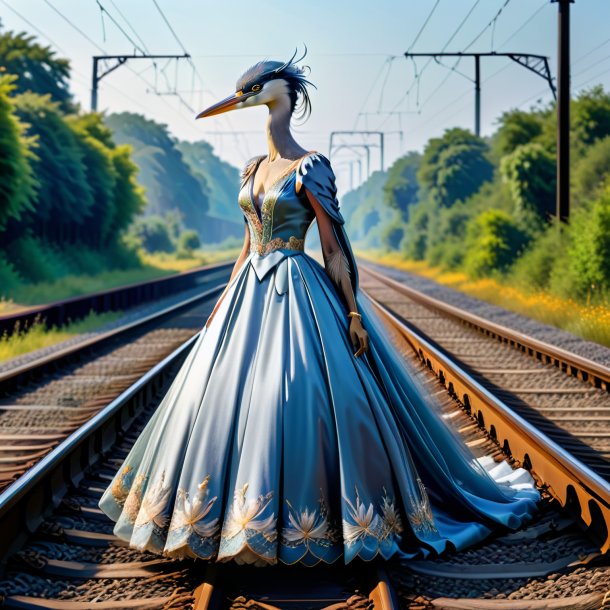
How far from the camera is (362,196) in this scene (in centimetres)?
17912

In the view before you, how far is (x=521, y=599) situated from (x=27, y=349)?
10.0 m

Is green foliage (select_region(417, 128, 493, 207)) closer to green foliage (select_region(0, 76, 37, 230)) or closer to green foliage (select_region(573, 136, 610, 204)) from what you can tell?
green foliage (select_region(573, 136, 610, 204))

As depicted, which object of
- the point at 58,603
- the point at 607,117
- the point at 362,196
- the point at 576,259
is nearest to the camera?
the point at 58,603

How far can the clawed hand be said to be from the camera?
3635 mm

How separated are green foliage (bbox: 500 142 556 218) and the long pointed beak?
21.6 metres

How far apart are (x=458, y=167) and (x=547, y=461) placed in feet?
139

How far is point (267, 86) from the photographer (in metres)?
3.87

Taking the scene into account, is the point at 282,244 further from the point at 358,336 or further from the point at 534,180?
the point at 534,180

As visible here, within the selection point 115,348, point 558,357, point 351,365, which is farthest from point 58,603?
point 115,348

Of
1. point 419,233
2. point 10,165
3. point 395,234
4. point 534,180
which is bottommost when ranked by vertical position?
point 419,233

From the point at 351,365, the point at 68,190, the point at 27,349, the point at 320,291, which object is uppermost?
the point at 68,190

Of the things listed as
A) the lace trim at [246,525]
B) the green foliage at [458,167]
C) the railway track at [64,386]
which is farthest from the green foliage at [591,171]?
the lace trim at [246,525]

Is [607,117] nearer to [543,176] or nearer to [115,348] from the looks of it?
[543,176]

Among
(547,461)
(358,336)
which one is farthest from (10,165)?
(358,336)
